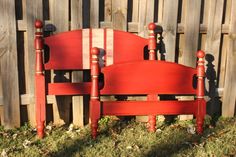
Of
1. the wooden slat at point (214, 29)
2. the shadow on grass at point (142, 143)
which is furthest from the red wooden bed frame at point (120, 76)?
the wooden slat at point (214, 29)

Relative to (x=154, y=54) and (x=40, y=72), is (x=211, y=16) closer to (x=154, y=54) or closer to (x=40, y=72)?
(x=154, y=54)

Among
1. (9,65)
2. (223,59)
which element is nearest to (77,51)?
(9,65)

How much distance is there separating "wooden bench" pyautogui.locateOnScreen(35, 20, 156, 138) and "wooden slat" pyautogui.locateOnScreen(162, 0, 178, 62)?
0.72 ft

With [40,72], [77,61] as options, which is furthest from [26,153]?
[77,61]

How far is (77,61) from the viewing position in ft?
13.4

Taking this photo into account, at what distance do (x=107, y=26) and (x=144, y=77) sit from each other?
0.76 meters

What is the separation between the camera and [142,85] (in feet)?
12.5

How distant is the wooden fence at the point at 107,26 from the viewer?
4.04m

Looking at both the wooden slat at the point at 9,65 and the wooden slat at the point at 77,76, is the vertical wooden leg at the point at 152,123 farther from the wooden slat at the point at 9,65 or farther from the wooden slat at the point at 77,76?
the wooden slat at the point at 9,65

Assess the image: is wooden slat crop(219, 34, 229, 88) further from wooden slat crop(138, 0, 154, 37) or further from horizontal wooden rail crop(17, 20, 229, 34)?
wooden slat crop(138, 0, 154, 37)

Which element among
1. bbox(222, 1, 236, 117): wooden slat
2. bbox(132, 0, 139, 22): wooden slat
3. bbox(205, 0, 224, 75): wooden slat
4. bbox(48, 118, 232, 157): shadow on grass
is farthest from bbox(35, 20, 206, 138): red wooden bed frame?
bbox(222, 1, 236, 117): wooden slat

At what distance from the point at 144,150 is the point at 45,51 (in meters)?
1.40

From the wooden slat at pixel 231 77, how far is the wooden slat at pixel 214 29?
0.14 m

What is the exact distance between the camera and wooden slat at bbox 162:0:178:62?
4207 mm
